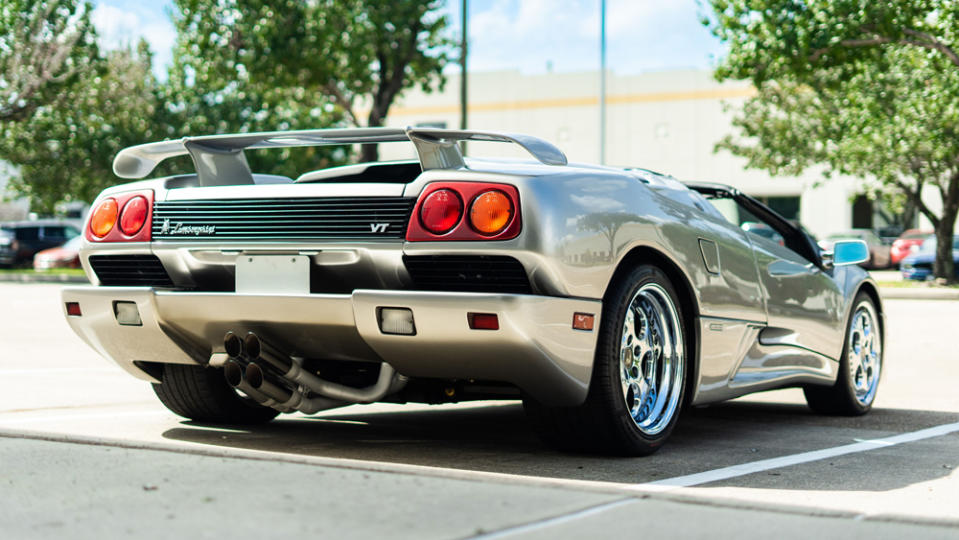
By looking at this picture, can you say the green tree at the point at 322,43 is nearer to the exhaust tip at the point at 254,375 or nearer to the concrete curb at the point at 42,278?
the concrete curb at the point at 42,278

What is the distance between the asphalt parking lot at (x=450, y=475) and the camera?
332 cm

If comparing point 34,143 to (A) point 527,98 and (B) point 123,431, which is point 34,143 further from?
(B) point 123,431

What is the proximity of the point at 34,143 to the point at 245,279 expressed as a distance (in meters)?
34.3

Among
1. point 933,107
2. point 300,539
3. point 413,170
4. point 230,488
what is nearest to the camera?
point 300,539

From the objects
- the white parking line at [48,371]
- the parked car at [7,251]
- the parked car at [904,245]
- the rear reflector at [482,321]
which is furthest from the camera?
Answer: the parked car at [904,245]

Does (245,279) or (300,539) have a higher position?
(245,279)

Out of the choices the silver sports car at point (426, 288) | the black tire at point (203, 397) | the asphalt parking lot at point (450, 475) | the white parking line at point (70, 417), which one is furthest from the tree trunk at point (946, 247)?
the black tire at point (203, 397)

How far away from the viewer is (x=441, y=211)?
4281 millimetres

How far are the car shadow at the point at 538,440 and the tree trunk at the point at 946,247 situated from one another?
23089mm

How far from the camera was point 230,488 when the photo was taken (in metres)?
3.68

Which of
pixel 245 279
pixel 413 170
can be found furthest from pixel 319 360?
pixel 413 170

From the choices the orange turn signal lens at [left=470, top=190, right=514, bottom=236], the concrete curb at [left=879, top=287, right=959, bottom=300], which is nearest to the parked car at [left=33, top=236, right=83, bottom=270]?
the concrete curb at [left=879, top=287, right=959, bottom=300]

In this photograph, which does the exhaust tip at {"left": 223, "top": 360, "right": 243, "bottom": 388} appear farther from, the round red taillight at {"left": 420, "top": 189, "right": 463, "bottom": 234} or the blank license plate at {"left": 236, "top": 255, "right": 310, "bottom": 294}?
the round red taillight at {"left": 420, "top": 189, "right": 463, "bottom": 234}

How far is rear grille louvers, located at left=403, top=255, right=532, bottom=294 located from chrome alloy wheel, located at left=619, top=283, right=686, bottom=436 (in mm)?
659
